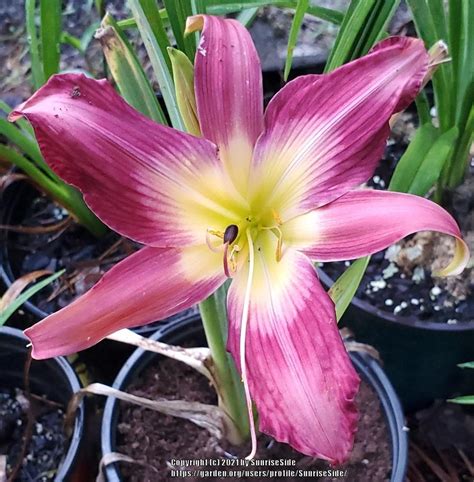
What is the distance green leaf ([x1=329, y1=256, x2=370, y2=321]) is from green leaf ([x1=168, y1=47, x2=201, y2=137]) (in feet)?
0.55

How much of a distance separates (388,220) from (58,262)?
730mm

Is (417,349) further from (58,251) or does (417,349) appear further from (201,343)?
(58,251)

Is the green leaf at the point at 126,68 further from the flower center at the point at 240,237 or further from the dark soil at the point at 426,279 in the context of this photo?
the dark soil at the point at 426,279

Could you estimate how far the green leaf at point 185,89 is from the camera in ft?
1.64

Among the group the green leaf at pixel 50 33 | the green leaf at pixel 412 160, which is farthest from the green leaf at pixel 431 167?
the green leaf at pixel 50 33

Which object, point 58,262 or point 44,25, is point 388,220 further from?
point 58,262

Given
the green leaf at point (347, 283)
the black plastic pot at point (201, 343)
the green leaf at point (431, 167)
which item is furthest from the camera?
the black plastic pot at point (201, 343)

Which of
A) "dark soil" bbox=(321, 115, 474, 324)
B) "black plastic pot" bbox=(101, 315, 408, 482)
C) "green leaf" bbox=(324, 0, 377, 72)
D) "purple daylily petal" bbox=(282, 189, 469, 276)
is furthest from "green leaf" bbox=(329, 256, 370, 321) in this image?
"dark soil" bbox=(321, 115, 474, 324)

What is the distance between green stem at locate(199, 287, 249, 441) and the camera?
24.0 inches

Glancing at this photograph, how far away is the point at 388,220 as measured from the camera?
48 cm

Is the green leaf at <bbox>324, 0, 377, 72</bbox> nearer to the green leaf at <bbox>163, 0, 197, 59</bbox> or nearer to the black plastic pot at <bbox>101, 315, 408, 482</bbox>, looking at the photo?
the green leaf at <bbox>163, 0, 197, 59</bbox>

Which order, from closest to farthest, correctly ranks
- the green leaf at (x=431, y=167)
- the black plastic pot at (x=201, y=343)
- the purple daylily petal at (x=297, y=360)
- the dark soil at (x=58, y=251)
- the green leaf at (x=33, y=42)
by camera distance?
the purple daylily petal at (x=297, y=360)
the green leaf at (x=431, y=167)
the black plastic pot at (x=201, y=343)
the green leaf at (x=33, y=42)
the dark soil at (x=58, y=251)

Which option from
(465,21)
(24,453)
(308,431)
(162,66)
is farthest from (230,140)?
→ (24,453)

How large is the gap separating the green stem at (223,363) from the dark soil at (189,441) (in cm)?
6
